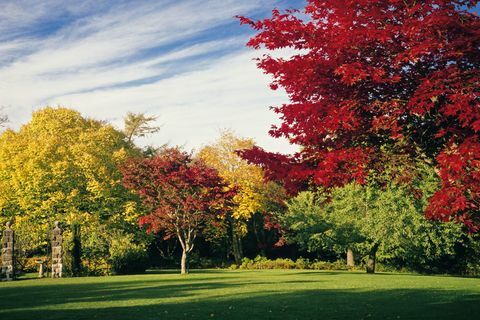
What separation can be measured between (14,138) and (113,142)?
7897 millimetres

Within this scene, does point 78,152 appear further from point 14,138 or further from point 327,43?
point 327,43

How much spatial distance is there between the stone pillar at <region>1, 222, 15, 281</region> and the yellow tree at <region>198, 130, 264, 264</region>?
57.2ft

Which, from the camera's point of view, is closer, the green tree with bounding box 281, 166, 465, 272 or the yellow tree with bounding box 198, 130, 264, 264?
the green tree with bounding box 281, 166, 465, 272

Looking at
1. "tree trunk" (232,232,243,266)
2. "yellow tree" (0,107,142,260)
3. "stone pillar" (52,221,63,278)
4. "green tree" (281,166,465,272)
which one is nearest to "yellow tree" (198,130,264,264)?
"tree trunk" (232,232,243,266)

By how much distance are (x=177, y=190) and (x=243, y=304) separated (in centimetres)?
1724

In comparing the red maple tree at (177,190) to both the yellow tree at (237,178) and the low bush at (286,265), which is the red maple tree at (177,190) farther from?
the low bush at (286,265)

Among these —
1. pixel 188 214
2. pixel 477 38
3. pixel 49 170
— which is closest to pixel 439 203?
pixel 477 38

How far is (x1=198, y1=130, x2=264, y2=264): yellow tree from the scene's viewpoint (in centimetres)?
4066

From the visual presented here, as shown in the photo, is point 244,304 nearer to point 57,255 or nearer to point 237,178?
point 57,255

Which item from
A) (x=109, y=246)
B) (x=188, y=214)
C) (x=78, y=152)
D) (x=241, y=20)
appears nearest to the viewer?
(x=241, y=20)

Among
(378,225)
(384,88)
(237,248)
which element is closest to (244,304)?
(384,88)

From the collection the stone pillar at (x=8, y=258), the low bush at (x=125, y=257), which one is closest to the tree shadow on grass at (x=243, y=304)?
the stone pillar at (x=8, y=258)

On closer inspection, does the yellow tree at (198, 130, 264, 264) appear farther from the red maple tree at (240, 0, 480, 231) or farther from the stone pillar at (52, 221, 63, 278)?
the red maple tree at (240, 0, 480, 231)

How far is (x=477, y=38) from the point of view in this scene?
812cm
